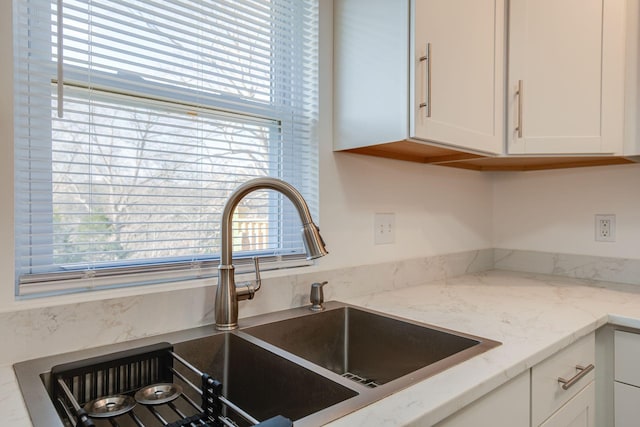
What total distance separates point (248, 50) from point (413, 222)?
0.92m

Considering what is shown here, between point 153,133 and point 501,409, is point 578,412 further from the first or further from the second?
point 153,133

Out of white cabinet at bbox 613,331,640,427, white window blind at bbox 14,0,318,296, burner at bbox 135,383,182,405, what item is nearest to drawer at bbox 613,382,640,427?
white cabinet at bbox 613,331,640,427

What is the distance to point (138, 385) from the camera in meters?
0.83

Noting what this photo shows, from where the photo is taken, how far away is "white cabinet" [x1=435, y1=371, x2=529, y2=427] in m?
0.70

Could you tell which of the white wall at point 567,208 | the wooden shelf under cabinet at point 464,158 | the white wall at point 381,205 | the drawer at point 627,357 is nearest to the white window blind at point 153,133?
the white wall at point 381,205

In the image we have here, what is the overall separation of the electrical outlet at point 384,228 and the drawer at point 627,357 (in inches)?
29.5

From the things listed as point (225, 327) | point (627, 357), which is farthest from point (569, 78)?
point (225, 327)

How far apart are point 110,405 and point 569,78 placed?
67.1 inches

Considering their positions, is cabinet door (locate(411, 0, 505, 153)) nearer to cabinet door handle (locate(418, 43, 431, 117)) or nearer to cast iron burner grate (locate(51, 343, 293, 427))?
cabinet door handle (locate(418, 43, 431, 117))

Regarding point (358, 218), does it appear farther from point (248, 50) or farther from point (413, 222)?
point (248, 50)

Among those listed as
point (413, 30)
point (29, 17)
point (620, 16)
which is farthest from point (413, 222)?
point (29, 17)

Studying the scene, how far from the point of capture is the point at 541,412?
89 centimetres

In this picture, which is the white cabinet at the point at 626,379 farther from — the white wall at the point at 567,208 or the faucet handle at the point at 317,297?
the faucet handle at the point at 317,297

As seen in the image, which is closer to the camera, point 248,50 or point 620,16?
point 248,50
